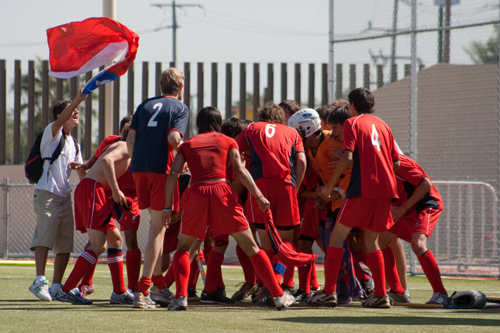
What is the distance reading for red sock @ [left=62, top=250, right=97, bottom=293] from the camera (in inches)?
287

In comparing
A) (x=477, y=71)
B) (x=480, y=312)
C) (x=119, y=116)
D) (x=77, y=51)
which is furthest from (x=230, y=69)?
(x=480, y=312)

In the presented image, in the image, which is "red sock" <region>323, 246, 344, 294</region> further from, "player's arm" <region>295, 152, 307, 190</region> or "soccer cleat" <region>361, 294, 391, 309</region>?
"player's arm" <region>295, 152, 307, 190</region>

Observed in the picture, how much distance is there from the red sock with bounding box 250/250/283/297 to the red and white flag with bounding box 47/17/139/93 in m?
2.96

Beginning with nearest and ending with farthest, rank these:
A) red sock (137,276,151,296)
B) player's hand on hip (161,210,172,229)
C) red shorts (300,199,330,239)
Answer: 1. player's hand on hip (161,210,172,229)
2. red sock (137,276,151,296)
3. red shorts (300,199,330,239)

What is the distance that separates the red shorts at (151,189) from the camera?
269 inches

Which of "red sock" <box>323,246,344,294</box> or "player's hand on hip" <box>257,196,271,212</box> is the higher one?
"player's hand on hip" <box>257,196,271,212</box>

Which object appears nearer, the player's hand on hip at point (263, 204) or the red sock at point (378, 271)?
the player's hand on hip at point (263, 204)

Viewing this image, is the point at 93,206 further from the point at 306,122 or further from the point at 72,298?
the point at 306,122

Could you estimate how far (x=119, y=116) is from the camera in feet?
53.6

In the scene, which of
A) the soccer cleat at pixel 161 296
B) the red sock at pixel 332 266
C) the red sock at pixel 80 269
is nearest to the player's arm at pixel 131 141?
the red sock at pixel 80 269

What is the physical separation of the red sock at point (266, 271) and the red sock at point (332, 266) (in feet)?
1.99

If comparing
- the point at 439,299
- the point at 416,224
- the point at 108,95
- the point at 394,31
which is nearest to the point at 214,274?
the point at 416,224

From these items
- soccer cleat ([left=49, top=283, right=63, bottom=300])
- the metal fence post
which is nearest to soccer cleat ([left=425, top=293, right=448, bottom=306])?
soccer cleat ([left=49, top=283, right=63, bottom=300])

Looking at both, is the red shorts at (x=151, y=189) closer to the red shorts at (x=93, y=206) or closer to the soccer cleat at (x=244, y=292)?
the red shorts at (x=93, y=206)
